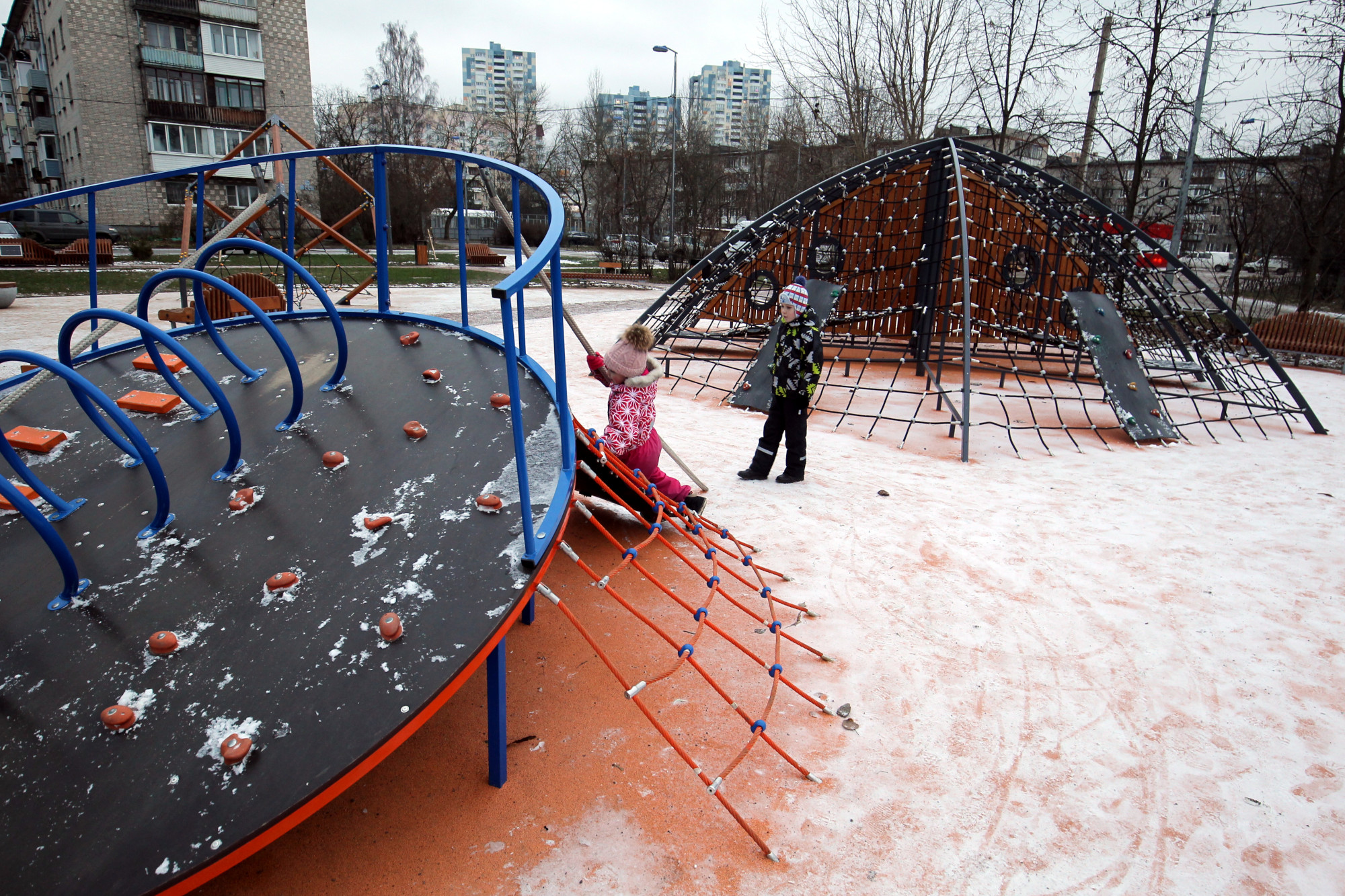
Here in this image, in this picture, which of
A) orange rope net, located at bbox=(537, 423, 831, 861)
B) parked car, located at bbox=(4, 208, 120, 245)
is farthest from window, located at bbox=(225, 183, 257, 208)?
orange rope net, located at bbox=(537, 423, 831, 861)

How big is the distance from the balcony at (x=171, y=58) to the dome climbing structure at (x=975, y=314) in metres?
37.0

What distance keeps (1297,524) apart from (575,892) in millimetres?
5570

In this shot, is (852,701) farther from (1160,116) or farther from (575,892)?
(1160,116)

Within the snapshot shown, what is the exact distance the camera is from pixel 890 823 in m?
2.22

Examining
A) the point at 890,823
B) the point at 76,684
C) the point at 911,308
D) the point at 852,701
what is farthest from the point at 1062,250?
the point at 76,684

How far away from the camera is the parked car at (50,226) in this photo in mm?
25594

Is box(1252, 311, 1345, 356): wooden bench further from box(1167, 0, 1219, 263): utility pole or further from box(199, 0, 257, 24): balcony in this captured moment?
box(199, 0, 257, 24): balcony

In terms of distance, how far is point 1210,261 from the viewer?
3994 cm

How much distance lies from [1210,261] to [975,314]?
39.9 meters

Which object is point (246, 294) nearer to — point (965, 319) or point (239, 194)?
point (965, 319)

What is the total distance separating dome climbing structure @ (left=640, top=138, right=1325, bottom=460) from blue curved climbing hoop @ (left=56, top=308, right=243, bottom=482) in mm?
5743

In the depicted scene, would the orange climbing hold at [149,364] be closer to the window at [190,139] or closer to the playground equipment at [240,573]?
the playground equipment at [240,573]

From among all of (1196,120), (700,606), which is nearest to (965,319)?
(700,606)

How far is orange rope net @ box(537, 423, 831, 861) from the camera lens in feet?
7.61
